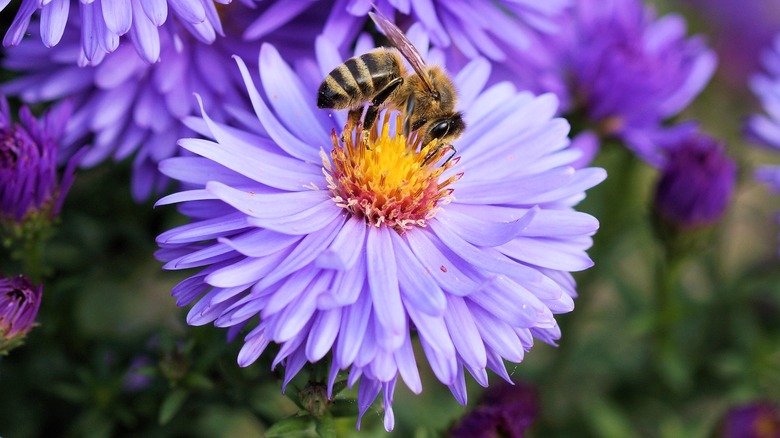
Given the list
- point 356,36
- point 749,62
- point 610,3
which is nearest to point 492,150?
point 356,36

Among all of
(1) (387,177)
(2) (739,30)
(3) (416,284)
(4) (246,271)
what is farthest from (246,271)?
(2) (739,30)

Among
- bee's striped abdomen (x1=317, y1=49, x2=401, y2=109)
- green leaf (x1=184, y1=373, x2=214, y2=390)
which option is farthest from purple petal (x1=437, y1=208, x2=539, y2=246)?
green leaf (x1=184, y1=373, x2=214, y2=390)

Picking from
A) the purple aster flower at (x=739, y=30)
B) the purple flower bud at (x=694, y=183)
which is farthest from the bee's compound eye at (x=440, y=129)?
the purple aster flower at (x=739, y=30)

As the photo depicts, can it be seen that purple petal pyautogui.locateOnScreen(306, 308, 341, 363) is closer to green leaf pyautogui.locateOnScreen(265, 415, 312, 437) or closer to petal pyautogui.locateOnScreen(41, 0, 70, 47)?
green leaf pyautogui.locateOnScreen(265, 415, 312, 437)

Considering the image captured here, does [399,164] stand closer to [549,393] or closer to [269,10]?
[269,10]

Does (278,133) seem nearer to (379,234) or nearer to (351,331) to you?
(379,234)
